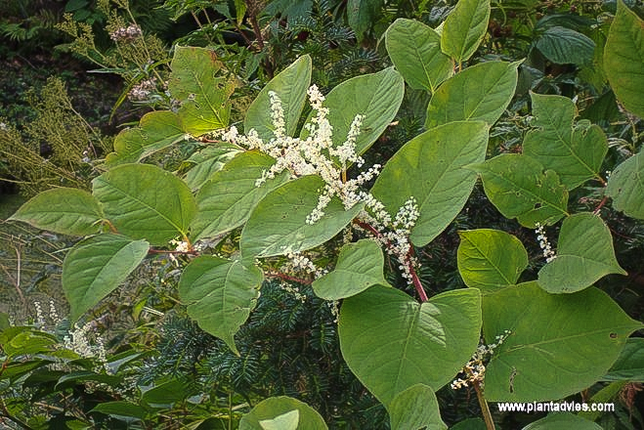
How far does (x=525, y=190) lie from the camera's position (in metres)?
0.44

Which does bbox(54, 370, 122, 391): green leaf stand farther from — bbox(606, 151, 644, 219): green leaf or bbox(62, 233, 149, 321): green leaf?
bbox(606, 151, 644, 219): green leaf

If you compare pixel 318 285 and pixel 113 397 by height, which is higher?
pixel 318 285

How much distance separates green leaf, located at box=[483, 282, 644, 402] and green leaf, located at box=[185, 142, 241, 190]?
179 millimetres

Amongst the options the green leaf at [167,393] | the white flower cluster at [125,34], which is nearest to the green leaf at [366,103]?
the green leaf at [167,393]

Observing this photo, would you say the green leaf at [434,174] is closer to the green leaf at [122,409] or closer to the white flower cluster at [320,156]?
the white flower cluster at [320,156]

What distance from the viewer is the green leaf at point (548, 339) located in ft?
1.33

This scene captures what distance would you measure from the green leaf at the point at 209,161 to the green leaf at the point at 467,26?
14cm

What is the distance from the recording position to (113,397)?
78cm

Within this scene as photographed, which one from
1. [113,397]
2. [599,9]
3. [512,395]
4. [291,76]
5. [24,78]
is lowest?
[24,78]

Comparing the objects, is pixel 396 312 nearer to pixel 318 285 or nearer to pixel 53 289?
pixel 318 285

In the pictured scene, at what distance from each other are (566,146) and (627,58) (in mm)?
60

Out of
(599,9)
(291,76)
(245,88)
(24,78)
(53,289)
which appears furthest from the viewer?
(24,78)

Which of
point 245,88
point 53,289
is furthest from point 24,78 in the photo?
point 245,88

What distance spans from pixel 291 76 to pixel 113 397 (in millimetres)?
412
